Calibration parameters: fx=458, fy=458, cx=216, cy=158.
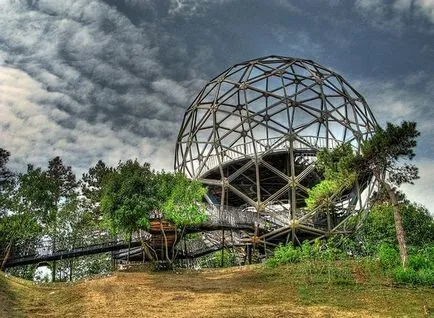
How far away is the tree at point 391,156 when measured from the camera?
63.6 feet

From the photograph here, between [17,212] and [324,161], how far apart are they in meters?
19.2

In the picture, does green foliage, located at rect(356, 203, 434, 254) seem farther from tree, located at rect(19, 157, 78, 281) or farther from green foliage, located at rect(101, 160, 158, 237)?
tree, located at rect(19, 157, 78, 281)

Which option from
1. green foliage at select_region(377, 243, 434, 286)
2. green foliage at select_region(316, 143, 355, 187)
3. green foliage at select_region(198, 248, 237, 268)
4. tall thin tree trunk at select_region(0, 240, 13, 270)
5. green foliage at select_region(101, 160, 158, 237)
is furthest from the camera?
green foliage at select_region(198, 248, 237, 268)

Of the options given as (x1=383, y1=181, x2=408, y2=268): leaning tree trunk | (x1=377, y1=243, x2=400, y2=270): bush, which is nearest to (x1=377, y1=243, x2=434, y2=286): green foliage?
(x1=377, y1=243, x2=400, y2=270): bush

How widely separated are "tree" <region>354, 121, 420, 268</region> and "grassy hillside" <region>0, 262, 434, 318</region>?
12.2 feet

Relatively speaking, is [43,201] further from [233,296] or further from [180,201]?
[233,296]

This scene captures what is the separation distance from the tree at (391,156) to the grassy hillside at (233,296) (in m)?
3.71

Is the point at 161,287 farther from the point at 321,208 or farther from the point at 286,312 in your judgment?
the point at 321,208

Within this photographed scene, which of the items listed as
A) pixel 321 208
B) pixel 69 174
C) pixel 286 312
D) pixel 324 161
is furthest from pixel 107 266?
pixel 286 312

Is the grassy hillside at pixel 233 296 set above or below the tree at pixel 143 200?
below

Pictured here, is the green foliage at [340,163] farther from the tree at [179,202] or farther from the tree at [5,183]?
the tree at [5,183]

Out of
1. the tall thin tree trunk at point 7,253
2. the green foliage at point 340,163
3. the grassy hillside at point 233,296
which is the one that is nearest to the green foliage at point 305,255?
the grassy hillside at point 233,296

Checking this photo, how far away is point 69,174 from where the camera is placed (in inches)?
1768

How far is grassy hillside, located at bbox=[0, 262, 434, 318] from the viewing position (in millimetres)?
13000
